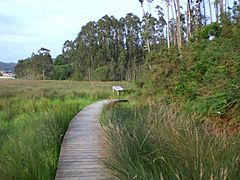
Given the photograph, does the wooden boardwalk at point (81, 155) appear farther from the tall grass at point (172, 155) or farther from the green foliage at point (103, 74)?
the green foliage at point (103, 74)

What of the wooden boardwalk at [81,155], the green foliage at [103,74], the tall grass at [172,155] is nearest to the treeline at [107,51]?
the green foliage at [103,74]

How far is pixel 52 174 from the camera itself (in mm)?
4930

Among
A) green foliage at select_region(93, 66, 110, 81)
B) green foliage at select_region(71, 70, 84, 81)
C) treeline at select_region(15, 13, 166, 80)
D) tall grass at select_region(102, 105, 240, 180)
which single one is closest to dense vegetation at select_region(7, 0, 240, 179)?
tall grass at select_region(102, 105, 240, 180)

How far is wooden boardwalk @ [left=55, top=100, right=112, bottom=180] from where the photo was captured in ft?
15.6

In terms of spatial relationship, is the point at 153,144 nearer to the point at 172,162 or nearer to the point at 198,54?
the point at 172,162

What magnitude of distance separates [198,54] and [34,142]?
6015 millimetres

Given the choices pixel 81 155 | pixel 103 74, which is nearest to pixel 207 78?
pixel 81 155

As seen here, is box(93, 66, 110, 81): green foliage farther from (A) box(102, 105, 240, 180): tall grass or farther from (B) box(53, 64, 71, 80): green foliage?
(A) box(102, 105, 240, 180): tall grass

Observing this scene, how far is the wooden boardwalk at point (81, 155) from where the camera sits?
474cm

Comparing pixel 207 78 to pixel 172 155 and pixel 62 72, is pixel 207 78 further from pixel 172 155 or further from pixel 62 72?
pixel 62 72

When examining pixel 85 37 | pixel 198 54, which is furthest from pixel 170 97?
pixel 85 37

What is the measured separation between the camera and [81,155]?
576 centimetres

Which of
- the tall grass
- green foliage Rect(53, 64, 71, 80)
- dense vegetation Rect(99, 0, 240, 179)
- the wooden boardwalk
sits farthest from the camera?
green foliage Rect(53, 64, 71, 80)

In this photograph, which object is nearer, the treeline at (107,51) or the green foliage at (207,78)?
the green foliage at (207,78)
